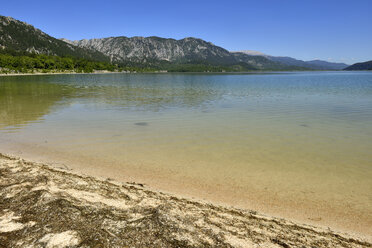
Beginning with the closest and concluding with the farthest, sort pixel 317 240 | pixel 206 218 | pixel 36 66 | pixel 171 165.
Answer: pixel 317 240 < pixel 206 218 < pixel 171 165 < pixel 36 66

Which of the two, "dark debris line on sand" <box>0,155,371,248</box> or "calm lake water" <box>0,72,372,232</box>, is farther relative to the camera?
"calm lake water" <box>0,72,372,232</box>

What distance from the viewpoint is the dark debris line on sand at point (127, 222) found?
5457 mm

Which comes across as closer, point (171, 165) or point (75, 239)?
point (75, 239)

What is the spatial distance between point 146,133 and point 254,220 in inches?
460

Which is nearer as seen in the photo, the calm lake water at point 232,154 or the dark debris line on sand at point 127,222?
the dark debris line on sand at point 127,222

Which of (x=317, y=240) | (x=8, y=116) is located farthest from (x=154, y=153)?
(x=8, y=116)

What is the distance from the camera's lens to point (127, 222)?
20.2 feet

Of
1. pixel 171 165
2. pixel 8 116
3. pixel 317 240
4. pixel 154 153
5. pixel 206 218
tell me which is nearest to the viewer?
pixel 317 240

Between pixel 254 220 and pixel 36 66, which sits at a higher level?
pixel 36 66

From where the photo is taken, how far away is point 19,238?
5.42 meters

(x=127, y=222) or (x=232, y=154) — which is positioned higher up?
(x=127, y=222)

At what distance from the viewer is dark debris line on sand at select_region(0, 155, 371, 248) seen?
5.46 meters

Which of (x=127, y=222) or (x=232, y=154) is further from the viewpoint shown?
(x=232, y=154)

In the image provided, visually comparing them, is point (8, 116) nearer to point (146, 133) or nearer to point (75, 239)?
point (146, 133)
